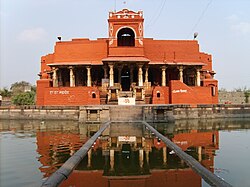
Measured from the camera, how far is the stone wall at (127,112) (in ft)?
62.4

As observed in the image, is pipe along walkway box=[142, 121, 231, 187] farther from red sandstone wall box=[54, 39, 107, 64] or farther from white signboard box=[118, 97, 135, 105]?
red sandstone wall box=[54, 39, 107, 64]

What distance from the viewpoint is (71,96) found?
25.4 metres

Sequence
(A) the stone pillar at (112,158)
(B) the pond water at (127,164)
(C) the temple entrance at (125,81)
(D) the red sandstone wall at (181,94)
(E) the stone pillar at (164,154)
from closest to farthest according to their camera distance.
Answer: (B) the pond water at (127,164), (A) the stone pillar at (112,158), (E) the stone pillar at (164,154), (D) the red sandstone wall at (181,94), (C) the temple entrance at (125,81)

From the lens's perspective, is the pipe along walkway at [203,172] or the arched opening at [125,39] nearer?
the pipe along walkway at [203,172]

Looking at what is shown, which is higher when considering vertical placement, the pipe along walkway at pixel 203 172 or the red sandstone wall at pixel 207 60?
the red sandstone wall at pixel 207 60

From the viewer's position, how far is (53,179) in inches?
201

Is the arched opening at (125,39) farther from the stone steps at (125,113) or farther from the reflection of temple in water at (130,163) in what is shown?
the reflection of temple in water at (130,163)

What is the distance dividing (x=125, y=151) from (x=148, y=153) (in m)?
0.80

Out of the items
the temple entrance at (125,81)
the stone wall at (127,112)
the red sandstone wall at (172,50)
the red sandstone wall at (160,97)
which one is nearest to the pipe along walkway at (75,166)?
the stone wall at (127,112)

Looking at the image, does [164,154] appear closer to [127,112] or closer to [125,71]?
[127,112]

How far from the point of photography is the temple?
996 inches

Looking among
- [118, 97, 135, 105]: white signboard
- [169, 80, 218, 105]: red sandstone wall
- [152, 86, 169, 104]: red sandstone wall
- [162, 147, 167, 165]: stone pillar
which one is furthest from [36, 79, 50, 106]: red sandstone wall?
[162, 147, 167, 165]: stone pillar

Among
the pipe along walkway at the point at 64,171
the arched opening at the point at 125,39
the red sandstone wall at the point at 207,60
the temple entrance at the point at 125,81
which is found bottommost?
the pipe along walkway at the point at 64,171

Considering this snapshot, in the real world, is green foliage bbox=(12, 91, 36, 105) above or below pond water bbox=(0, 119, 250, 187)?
above
